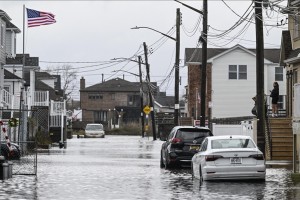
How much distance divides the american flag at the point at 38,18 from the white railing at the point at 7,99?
7945 millimetres

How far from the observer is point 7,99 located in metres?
60.8

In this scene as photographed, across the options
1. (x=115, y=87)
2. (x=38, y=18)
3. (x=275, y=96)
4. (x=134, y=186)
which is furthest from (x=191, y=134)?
(x=115, y=87)

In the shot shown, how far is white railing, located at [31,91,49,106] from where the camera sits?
238 feet

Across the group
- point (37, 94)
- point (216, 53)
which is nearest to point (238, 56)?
point (216, 53)

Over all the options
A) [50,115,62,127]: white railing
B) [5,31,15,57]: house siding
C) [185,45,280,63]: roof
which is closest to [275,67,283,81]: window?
[185,45,280,63]: roof

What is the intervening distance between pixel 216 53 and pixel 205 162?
55.0 m

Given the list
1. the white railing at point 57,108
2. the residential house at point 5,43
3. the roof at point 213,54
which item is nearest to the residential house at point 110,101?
the roof at point 213,54

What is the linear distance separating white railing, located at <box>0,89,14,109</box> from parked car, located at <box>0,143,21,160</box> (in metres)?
16.8

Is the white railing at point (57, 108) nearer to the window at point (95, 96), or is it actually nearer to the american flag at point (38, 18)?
the american flag at point (38, 18)

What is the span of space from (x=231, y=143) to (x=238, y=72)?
5246cm

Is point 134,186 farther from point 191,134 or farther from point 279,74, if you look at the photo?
point 279,74

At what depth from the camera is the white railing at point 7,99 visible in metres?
57.0

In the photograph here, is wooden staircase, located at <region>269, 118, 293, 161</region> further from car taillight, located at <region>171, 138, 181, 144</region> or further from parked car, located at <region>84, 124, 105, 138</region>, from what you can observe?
parked car, located at <region>84, 124, 105, 138</region>

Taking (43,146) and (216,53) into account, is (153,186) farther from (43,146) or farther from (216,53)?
(216,53)
